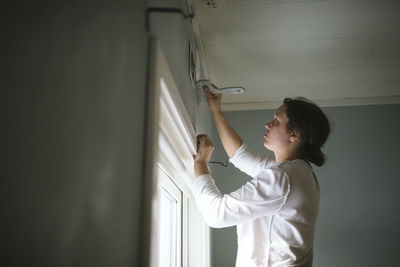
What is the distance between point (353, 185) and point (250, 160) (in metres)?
1.54

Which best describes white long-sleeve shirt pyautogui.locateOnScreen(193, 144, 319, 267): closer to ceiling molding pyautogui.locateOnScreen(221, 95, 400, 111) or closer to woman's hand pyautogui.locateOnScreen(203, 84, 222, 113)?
woman's hand pyautogui.locateOnScreen(203, 84, 222, 113)

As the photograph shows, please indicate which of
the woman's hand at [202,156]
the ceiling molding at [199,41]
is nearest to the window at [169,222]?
the woman's hand at [202,156]

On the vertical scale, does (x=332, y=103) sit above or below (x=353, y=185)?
above

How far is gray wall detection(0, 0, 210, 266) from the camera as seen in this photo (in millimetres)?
298

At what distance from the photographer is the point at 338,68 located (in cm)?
234

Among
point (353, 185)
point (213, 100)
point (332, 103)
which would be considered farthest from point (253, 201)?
point (332, 103)

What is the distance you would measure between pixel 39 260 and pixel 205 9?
157 centimetres

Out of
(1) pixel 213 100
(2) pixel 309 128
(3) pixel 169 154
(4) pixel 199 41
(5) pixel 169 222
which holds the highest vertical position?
(4) pixel 199 41

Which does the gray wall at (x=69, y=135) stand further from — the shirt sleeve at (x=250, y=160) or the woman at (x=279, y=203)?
the shirt sleeve at (x=250, y=160)

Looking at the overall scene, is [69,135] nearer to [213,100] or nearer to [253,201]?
[253,201]

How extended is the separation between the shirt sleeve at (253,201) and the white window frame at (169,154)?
0.27 meters

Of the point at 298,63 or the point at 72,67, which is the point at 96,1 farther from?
the point at 298,63

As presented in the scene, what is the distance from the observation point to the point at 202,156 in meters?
1.36

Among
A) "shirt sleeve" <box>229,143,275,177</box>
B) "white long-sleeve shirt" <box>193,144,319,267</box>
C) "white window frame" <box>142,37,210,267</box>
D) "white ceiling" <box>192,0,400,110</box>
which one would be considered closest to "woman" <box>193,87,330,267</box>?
"white long-sleeve shirt" <box>193,144,319,267</box>
